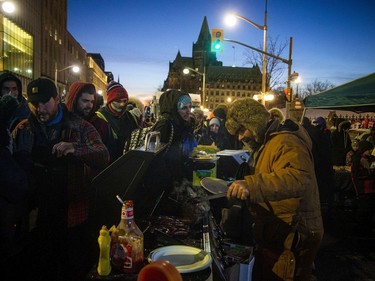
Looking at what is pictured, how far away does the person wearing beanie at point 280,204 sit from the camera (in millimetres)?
2283

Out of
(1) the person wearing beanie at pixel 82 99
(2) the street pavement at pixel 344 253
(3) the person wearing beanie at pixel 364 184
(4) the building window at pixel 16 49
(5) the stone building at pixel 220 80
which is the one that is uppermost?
(5) the stone building at pixel 220 80

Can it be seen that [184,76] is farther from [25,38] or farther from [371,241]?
[371,241]

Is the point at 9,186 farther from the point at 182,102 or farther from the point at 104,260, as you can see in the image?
the point at 182,102

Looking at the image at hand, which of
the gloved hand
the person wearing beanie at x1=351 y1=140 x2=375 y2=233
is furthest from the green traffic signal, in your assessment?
the gloved hand

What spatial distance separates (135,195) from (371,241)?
5250mm

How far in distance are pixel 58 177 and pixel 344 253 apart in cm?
463

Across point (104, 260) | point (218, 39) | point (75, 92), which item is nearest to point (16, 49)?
point (218, 39)

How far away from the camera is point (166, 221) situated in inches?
93.9

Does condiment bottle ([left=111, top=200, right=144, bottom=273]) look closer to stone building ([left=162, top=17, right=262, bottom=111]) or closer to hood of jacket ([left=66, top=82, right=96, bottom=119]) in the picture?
hood of jacket ([left=66, top=82, right=96, bottom=119])

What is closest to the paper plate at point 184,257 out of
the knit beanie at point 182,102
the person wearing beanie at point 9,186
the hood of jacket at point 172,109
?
the person wearing beanie at point 9,186

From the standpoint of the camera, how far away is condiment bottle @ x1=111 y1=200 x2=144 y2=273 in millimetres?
1673

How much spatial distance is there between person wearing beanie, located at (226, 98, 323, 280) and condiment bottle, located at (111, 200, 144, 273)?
0.86m

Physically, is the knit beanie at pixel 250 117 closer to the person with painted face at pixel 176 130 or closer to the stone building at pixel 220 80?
the person with painted face at pixel 176 130

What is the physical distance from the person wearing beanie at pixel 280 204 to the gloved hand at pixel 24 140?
1.59 meters
